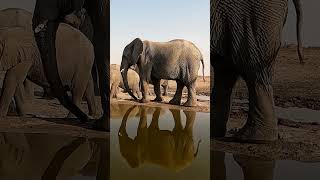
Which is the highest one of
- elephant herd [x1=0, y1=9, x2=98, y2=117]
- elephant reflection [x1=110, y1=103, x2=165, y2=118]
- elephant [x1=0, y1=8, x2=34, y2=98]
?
elephant [x1=0, y1=8, x2=34, y2=98]

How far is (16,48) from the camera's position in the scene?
13.4 ft

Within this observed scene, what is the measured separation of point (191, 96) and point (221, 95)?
1500mm

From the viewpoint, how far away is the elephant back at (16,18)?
163 inches

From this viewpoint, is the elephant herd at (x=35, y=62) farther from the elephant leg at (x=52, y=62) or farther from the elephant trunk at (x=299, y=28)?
the elephant trunk at (x=299, y=28)

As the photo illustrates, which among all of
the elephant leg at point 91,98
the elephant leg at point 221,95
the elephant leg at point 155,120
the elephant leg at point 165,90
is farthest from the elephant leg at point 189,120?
the elephant leg at point 91,98

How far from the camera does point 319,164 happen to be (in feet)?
9.07

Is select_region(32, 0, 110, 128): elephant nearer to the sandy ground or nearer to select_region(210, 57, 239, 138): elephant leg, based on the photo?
select_region(210, 57, 239, 138): elephant leg

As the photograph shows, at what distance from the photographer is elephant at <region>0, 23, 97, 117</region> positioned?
4.07 metres

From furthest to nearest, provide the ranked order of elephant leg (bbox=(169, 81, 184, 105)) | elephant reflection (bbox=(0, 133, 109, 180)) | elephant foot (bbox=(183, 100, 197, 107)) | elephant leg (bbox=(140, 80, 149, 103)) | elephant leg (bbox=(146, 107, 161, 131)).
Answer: elephant leg (bbox=(140, 80, 149, 103))
elephant leg (bbox=(169, 81, 184, 105))
elephant foot (bbox=(183, 100, 197, 107))
elephant leg (bbox=(146, 107, 161, 131))
elephant reflection (bbox=(0, 133, 109, 180))

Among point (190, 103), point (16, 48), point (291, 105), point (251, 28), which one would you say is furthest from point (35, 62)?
point (291, 105)

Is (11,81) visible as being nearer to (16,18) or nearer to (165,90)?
(16,18)

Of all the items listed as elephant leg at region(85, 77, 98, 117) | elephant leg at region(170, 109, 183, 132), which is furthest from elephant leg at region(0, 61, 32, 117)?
elephant leg at region(170, 109, 183, 132)

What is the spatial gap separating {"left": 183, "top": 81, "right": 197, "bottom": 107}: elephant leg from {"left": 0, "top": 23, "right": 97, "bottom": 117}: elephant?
123 centimetres

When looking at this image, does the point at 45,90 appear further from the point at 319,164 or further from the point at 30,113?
the point at 319,164
